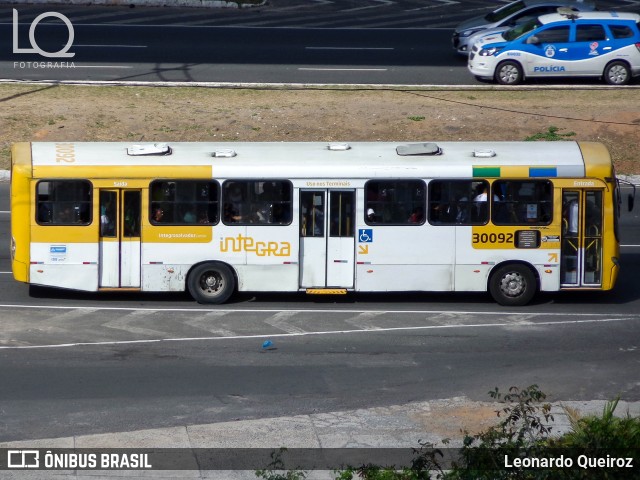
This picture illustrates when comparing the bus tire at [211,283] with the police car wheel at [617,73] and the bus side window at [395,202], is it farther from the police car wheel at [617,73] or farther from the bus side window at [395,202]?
the police car wheel at [617,73]

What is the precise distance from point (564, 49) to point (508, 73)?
1.59 m

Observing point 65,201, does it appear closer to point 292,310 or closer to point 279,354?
point 292,310

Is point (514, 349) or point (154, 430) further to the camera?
point (514, 349)

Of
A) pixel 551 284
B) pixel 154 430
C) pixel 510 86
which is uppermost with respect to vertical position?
pixel 510 86

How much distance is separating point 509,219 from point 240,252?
13.6ft

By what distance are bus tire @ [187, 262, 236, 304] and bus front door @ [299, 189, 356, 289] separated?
3.70 feet

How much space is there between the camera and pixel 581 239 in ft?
55.3

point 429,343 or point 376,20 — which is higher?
point 376,20

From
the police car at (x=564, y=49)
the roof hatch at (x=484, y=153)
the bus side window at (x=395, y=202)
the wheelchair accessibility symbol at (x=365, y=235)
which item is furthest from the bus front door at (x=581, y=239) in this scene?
the police car at (x=564, y=49)

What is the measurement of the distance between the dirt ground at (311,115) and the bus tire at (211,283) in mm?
10150

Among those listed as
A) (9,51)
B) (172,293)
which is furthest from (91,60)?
(172,293)

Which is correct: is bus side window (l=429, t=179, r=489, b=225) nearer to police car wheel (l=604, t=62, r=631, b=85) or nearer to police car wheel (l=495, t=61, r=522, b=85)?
police car wheel (l=495, t=61, r=522, b=85)

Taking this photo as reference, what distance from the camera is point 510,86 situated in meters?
29.7

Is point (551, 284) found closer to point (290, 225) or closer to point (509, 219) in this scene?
point (509, 219)
